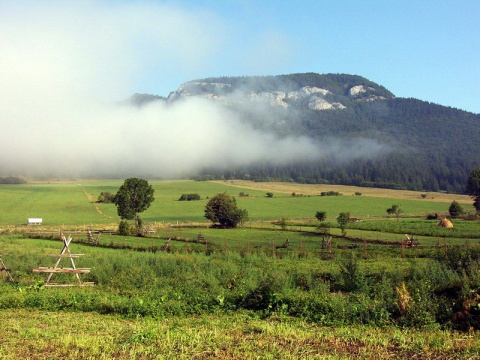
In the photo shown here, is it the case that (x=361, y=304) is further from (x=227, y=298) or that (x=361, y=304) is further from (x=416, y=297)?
(x=227, y=298)

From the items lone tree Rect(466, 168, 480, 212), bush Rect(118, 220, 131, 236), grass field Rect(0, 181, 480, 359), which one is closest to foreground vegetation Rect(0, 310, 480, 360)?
grass field Rect(0, 181, 480, 359)

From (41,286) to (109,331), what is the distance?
8.44m

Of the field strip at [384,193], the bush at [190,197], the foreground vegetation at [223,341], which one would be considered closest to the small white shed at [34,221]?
the bush at [190,197]

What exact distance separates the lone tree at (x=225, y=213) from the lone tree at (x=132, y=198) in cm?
1065

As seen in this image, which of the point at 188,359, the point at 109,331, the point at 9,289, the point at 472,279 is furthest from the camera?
the point at 9,289

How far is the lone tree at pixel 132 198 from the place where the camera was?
220ft

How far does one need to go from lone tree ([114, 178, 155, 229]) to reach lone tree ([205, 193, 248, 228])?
34.9ft

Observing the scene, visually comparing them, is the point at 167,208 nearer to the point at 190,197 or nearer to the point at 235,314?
the point at 190,197

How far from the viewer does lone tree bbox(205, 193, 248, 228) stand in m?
67.0

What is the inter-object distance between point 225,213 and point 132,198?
1496 centimetres

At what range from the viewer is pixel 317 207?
9625 centimetres

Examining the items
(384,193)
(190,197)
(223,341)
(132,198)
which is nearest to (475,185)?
(384,193)

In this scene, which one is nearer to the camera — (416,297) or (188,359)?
(188,359)

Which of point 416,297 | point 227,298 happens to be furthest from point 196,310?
point 416,297
